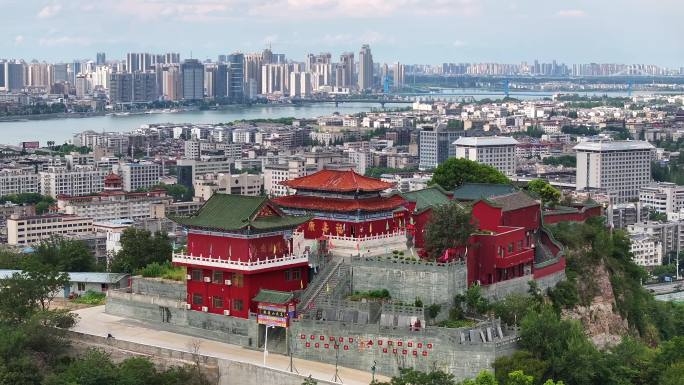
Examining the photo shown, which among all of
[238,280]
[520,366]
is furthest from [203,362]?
[520,366]

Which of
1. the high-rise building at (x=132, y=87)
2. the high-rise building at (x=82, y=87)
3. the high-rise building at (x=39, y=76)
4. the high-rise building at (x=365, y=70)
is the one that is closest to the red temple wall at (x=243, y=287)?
the high-rise building at (x=132, y=87)

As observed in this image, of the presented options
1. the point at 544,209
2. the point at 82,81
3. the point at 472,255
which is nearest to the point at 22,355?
the point at 472,255

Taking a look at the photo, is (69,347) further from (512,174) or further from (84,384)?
(512,174)

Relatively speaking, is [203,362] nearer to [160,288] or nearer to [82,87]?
[160,288]

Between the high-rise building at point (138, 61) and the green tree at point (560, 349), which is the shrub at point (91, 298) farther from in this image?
the high-rise building at point (138, 61)

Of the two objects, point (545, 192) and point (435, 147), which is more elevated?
point (545, 192)

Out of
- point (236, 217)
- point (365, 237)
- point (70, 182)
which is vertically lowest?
point (70, 182)
